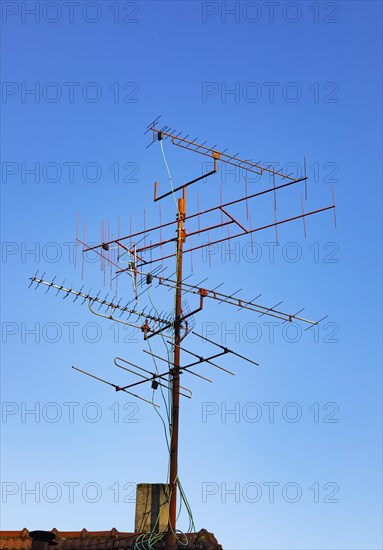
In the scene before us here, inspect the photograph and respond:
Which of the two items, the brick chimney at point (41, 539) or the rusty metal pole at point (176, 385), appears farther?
the rusty metal pole at point (176, 385)

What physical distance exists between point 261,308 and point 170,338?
5.68ft

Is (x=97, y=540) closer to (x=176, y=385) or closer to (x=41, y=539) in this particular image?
(x=41, y=539)

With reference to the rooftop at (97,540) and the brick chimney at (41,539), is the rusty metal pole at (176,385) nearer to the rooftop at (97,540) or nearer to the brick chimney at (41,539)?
the rooftop at (97,540)

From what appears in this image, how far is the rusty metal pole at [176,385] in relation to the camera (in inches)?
482

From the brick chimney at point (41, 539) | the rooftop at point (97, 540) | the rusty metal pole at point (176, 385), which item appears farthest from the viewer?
the rusty metal pole at point (176, 385)

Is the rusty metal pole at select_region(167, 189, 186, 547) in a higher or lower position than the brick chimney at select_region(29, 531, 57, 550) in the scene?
higher

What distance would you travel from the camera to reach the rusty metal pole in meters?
12.2

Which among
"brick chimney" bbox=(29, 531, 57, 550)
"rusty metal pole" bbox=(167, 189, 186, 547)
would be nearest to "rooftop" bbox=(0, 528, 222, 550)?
"rusty metal pole" bbox=(167, 189, 186, 547)

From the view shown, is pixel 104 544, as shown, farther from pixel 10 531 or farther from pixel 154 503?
pixel 10 531

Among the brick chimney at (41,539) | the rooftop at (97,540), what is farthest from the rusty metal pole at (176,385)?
the brick chimney at (41,539)

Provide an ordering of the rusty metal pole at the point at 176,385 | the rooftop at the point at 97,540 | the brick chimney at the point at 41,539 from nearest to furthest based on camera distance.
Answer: the brick chimney at the point at 41,539 → the rooftop at the point at 97,540 → the rusty metal pole at the point at 176,385

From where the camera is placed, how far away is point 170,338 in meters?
13.6

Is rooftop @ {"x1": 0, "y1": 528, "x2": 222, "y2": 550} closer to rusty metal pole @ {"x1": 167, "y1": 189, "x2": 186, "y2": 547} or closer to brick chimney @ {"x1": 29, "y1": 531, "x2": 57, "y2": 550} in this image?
rusty metal pole @ {"x1": 167, "y1": 189, "x2": 186, "y2": 547}

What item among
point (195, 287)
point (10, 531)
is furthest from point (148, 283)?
point (10, 531)
